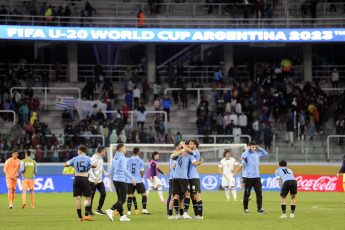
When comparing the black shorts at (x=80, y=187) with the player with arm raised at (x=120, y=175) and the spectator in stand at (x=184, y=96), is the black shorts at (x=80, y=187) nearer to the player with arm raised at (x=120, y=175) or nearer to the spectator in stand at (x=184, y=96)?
the player with arm raised at (x=120, y=175)

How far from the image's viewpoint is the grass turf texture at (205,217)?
A: 17734mm

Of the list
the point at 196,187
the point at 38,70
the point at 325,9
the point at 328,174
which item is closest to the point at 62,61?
the point at 38,70

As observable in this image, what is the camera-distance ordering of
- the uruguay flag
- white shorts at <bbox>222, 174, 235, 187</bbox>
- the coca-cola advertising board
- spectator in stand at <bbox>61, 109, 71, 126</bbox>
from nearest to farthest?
white shorts at <bbox>222, 174, 235, 187</bbox> → the coca-cola advertising board → spectator in stand at <bbox>61, 109, 71, 126</bbox> → the uruguay flag

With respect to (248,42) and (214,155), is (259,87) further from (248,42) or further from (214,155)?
(214,155)

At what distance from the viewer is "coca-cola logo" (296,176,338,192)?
36.3 meters

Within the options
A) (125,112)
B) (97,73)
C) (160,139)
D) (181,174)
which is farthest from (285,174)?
(97,73)

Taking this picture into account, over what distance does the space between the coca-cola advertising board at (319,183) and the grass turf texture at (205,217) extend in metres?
7.40

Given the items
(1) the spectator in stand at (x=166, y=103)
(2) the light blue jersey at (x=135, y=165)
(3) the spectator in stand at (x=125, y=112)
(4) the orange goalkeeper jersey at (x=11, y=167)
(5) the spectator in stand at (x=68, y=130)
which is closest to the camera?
(2) the light blue jersey at (x=135, y=165)

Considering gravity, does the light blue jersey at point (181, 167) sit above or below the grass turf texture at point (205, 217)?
above

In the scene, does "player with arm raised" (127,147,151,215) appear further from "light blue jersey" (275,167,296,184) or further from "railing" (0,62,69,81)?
"railing" (0,62,69,81)

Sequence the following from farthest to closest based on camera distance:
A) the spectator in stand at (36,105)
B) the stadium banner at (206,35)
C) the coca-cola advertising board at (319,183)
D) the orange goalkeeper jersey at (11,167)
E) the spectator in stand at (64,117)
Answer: the stadium banner at (206,35), the spectator in stand at (36,105), the spectator in stand at (64,117), the coca-cola advertising board at (319,183), the orange goalkeeper jersey at (11,167)

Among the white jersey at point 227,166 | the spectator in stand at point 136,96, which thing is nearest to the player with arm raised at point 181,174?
the white jersey at point 227,166

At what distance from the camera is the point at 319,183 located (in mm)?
36438

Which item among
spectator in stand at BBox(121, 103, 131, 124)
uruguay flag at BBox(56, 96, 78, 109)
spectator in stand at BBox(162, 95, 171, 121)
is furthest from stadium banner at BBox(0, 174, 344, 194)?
uruguay flag at BBox(56, 96, 78, 109)
